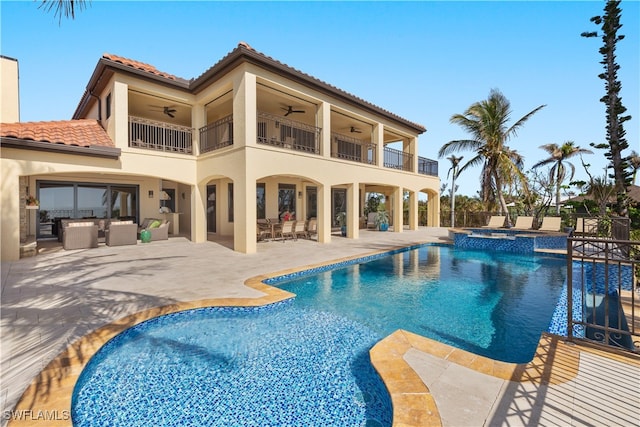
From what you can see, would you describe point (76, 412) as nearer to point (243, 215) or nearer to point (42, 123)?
point (243, 215)

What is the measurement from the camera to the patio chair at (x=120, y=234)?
1234cm

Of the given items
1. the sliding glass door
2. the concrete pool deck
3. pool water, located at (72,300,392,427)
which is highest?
the sliding glass door

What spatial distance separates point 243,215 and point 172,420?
27.9 feet

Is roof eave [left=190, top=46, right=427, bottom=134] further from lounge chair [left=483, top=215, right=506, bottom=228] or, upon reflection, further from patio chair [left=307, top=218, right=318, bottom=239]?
lounge chair [left=483, top=215, right=506, bottom=228]

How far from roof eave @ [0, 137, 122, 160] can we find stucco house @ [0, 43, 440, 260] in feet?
0.10

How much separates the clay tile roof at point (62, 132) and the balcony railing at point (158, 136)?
3.58ft

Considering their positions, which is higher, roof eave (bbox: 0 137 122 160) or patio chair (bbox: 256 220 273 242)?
roof eave (bbox: 0 137 122 160)

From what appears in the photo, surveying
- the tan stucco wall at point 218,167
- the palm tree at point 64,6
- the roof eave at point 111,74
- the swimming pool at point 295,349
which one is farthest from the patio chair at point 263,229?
the palm tree at point 64,6

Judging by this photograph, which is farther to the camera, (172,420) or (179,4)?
(179,4)

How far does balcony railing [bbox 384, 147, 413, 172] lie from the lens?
1930 centimetres

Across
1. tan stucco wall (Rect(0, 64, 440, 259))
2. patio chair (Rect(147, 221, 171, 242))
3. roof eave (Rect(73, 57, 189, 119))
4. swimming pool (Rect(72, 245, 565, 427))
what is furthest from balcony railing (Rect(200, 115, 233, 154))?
swimming pool (Rect(72, 245, 565, 427))

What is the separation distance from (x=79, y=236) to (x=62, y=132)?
13.7 feet

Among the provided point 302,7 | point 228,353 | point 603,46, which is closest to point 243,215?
point 228,353

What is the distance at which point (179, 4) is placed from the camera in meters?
10.8
